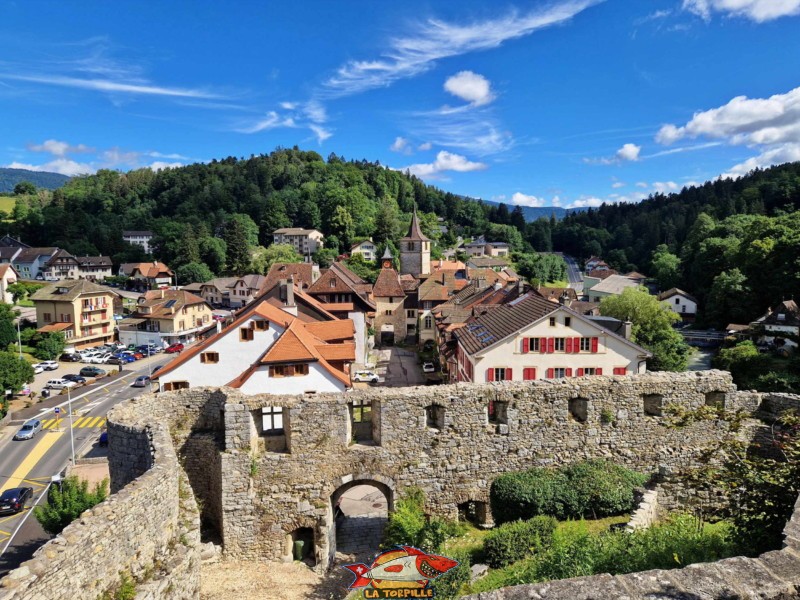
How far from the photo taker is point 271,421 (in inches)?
666

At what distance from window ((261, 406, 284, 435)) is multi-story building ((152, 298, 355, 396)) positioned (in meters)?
8.19

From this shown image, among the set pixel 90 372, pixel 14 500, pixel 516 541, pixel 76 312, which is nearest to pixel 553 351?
pixel 516 541

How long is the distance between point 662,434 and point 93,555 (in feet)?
50.5

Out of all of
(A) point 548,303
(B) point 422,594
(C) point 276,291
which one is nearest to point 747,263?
(A) point 548,303

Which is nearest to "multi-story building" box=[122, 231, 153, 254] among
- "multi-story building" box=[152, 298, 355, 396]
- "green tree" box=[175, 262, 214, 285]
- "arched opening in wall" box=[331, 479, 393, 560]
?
"green tree" box=[175, 262, 214, 285]

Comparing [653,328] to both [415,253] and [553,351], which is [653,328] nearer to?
[553,351]

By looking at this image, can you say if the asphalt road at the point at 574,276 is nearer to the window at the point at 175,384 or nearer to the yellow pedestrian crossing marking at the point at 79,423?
the yellow pedestrian crossing marking at the point at 79,423

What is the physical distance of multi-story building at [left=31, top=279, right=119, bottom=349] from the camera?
70375 millimetres

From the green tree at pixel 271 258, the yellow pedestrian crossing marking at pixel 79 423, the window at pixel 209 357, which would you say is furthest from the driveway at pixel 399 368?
the green tree at pixel 271 258

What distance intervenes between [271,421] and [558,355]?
20443mm

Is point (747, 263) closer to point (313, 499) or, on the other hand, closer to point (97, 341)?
point (313, 499)

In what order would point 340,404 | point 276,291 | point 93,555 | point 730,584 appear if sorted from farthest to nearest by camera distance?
1. point 276,291
2. point 340,404
3. point 93,555
4. point 730,584

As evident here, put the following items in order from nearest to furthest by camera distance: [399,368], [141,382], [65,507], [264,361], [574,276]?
[65,507] < [264,361] < [141,382] < [399,368] < [574,276]

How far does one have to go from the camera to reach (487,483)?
15.4 metres
